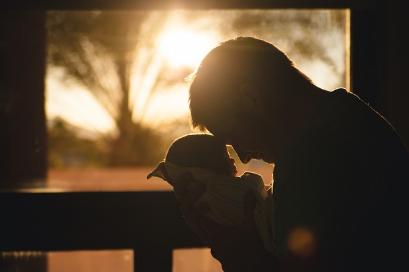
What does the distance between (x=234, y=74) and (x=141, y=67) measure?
8.31 ft

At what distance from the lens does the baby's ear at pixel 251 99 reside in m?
1.06

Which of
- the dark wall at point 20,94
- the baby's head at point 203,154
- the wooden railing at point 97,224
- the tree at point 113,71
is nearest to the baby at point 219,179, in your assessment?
the baby's head at point 203,154

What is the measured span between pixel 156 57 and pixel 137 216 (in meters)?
1.42

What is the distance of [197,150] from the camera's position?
1.40 meters

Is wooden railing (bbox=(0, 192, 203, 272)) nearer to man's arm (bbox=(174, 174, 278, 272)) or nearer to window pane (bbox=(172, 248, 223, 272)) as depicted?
window pane (bbox=(172, 248, 223, 272))

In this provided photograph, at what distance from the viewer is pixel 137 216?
1679 mm

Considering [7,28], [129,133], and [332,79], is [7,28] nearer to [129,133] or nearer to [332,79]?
[332,79]

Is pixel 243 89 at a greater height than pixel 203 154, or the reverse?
pixel 243 89

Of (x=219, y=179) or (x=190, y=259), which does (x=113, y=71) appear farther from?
(x=219, y=179)

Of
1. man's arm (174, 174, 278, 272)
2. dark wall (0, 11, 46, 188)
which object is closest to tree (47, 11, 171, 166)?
dark wall (0, 11, 46, 188)

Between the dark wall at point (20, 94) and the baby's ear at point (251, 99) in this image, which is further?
the dark wall at point (20, 94)

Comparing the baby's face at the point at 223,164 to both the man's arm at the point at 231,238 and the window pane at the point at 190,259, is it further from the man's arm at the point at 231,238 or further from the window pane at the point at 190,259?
the window pane at the point at 190,259

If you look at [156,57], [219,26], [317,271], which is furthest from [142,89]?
[317,271]

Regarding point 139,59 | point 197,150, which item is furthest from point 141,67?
point 197,150
